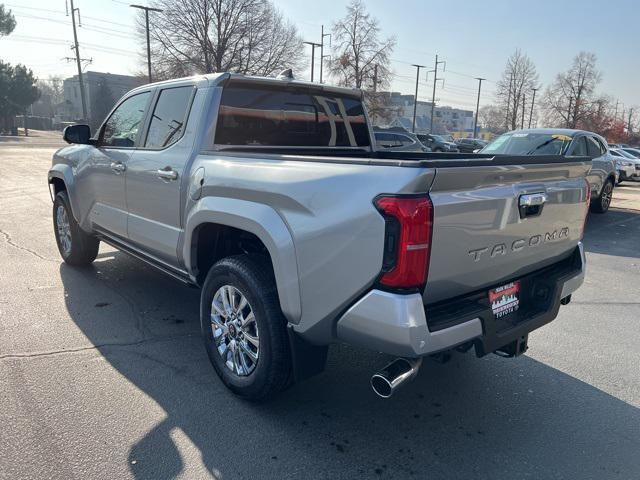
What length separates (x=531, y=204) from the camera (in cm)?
265

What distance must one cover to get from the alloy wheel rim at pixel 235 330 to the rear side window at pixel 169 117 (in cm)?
132

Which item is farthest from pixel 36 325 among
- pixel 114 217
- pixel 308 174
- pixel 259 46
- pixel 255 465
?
pixel 259 46

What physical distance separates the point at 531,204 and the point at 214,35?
41.7 meters

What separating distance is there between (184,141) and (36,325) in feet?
6.70

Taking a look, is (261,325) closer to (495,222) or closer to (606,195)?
(495,222)

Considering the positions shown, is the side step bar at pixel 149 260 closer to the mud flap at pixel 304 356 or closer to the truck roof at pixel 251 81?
the mud flap at pixel 304 356

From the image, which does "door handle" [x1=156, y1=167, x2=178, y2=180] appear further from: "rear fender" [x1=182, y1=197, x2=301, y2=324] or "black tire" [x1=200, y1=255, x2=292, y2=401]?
"black tire" [x1=200, y1=255, x2=292, y2=401]

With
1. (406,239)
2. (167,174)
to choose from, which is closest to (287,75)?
(167,174)

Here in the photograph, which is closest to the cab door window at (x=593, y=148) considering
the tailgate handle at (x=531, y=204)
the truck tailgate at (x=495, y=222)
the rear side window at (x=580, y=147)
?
the rear side window at (x=580, y=147)

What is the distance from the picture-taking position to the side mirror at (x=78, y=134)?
4953 millimetres

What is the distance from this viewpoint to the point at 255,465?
2.56 metres

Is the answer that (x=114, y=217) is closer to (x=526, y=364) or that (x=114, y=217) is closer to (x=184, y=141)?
(x=184, y=141)

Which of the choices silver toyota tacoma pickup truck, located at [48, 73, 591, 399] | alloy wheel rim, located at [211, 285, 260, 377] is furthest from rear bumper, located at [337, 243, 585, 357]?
alloy wheel rim, located at [211, 285, 260, 377]

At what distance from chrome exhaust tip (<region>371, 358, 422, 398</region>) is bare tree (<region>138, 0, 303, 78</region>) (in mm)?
38455
